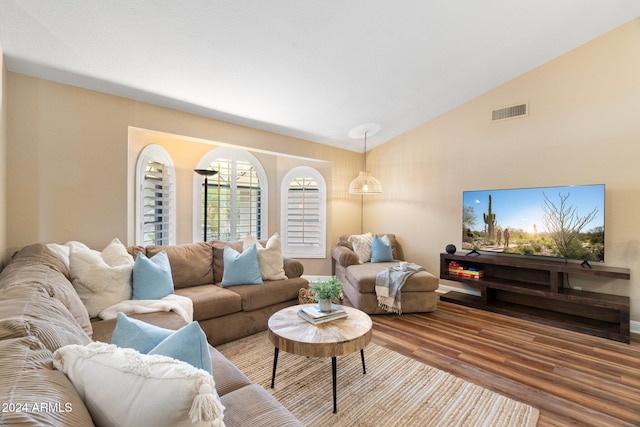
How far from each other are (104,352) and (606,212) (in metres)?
4.59

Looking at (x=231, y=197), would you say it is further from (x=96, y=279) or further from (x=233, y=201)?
(x=96, y=279)

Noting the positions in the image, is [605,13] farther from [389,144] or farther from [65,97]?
[65,97]

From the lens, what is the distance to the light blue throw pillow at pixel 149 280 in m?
2.40

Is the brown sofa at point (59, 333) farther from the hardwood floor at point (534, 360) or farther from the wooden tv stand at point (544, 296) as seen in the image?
the wooden tv stand at point (544, 296)

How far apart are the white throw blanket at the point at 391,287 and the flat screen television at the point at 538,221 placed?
4.15 feet

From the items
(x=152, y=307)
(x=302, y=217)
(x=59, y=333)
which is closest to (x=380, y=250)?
(x=302, y=217)

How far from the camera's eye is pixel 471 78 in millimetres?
3646

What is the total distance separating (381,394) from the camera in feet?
6.77

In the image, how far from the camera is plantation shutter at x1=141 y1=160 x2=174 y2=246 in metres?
3.63

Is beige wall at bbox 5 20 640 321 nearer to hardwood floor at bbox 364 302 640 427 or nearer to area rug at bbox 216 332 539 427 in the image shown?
hardwood floor at bbox 364 302 640 427

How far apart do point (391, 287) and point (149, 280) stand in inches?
103

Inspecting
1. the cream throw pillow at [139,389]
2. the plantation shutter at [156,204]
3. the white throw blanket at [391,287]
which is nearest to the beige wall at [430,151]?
the plantation shutter at [156,204]

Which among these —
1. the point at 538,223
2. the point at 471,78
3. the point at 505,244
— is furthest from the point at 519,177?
the point at 471,78

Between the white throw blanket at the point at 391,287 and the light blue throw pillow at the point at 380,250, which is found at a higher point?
the light blue throw pillow at the point at 380,250
